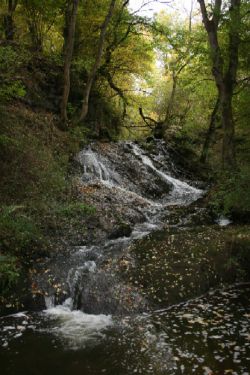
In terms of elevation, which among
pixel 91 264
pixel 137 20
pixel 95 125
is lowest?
pixel 91 264

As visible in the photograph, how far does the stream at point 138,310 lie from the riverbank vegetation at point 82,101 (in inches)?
44.9

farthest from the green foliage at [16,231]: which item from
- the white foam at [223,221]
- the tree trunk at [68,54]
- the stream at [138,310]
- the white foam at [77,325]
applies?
the tree trunk at [68,54]

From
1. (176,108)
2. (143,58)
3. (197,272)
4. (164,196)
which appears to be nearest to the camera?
(197,272)

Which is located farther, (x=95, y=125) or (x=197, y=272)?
(x=95, y=125)

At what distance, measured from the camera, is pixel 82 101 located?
18859mm

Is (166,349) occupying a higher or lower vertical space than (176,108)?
lower

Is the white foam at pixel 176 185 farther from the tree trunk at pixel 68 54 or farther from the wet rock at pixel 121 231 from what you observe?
the wet rock at pixel 121 231

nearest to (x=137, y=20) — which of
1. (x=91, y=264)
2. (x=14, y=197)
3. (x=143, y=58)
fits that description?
(x=143, y=58)

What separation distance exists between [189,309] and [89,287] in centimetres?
216

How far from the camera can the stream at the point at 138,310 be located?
19.4 ft

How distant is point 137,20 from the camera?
20500 millimetres

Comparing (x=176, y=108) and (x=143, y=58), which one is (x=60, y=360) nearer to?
(x=143, y=58)

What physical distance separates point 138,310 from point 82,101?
1312cm

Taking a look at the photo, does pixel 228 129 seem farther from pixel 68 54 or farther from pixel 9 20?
pixel 9 20
